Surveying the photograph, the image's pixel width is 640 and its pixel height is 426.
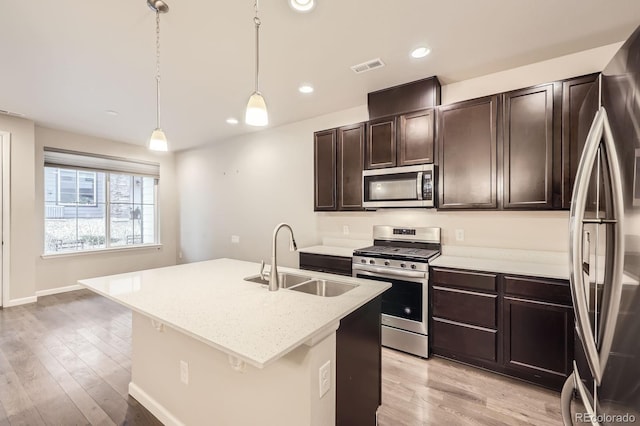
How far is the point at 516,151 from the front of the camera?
2475 millimetres

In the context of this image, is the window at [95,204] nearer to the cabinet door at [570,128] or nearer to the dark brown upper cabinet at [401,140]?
the dark brown upper cabinet at [401,140]

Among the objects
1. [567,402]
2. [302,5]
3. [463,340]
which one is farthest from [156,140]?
[463,340]

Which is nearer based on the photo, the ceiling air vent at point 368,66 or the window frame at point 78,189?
the ceiling air vent at point 368,66

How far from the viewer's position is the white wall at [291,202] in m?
2.62

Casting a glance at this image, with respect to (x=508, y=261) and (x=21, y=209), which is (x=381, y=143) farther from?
(x=21, y=209)

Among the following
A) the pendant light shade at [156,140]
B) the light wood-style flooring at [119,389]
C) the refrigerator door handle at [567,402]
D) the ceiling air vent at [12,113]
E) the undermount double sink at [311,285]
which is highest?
the ceiling air vent at [12,113]

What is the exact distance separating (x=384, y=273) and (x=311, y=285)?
1.10 metres

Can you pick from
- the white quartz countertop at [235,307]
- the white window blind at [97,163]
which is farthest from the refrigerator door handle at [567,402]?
the white window blind at [97,163]

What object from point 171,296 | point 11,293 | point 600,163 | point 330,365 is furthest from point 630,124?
point 11,293

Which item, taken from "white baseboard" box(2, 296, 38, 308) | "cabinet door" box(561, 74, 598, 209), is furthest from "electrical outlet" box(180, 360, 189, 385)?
"white baseboard" box(2, 296, 38, 308)

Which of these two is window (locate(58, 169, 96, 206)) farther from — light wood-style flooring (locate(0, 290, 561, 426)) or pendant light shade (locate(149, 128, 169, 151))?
pendant light shade (locate(149, 128, 169, 151))

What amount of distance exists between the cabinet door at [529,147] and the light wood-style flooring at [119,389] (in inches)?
61.4

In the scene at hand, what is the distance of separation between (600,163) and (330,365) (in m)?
1.35

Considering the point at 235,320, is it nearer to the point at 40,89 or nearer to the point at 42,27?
the point at 42,27
